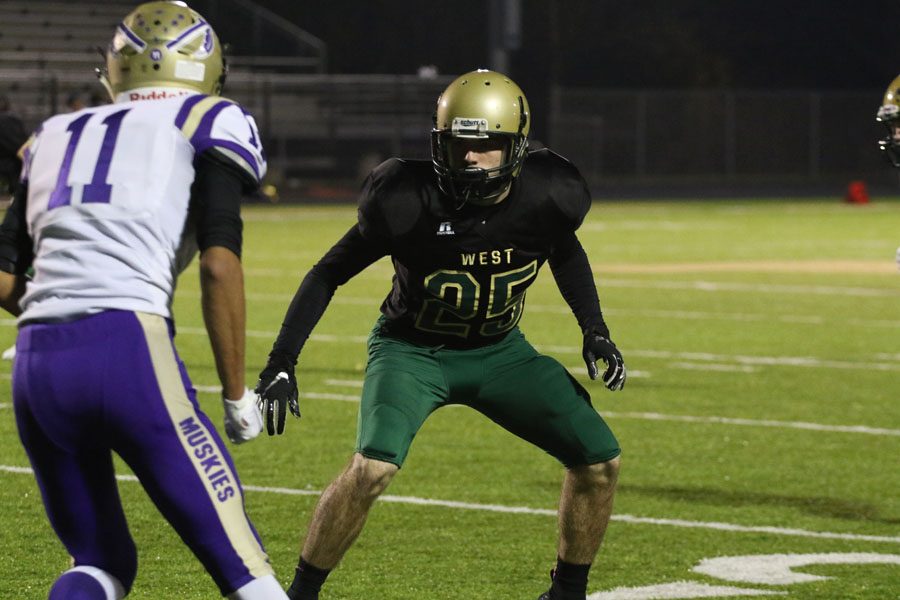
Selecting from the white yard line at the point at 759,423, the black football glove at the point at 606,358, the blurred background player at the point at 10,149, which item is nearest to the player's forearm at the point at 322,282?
the black football glove at the point at 606,358

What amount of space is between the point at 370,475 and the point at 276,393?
0.35m

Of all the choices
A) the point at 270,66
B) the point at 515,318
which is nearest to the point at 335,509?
the point at 515,318

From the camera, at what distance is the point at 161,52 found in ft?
12.4

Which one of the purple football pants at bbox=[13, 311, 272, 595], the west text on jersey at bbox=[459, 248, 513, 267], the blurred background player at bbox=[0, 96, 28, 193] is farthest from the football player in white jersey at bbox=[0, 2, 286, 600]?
the blurred background player at bbox=[0, 96, 28, 193]

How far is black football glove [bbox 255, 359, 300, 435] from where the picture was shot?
4449 mm

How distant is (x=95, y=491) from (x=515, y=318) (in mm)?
1721

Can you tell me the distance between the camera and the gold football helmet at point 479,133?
4.78m

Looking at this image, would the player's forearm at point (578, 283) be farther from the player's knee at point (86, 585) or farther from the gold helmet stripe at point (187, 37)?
the player's knee at point (86, 585)

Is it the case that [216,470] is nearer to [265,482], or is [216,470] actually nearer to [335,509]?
[335,509]

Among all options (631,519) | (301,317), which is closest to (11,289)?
(301,317)

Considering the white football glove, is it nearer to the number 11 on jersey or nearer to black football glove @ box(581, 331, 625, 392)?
the number 11 on jersey

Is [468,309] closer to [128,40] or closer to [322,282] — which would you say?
[322,282]

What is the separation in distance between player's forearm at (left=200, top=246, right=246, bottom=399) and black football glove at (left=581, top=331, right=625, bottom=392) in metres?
1.57

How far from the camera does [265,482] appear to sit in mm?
7039
